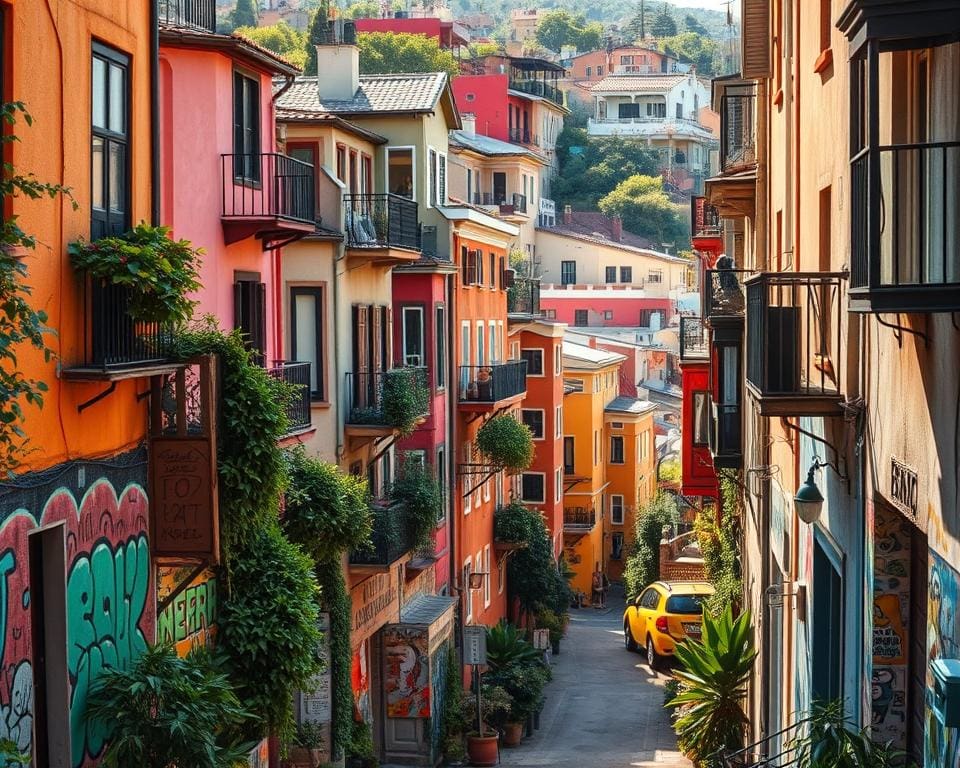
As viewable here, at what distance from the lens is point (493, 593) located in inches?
1786

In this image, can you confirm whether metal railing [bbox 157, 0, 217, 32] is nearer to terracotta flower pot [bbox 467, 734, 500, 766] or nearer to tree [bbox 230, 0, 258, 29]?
terracotta flower pot [bbox 467, 734, 500, 766]

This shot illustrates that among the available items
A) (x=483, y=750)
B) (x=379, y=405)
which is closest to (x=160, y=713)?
(x=379, y=405)

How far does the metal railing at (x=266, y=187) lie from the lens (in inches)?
863

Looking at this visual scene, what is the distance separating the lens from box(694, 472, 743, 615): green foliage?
99.3 ft

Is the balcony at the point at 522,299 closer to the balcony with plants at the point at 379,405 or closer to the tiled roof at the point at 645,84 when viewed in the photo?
the balcony with plants at the point at 379,405

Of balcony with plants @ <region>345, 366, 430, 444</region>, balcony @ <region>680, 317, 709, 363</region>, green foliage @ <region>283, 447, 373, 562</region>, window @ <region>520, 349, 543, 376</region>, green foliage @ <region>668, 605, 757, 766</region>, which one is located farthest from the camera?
window @ <region>520, 349, 543, 376</region>

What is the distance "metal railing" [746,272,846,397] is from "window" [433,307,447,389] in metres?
23.8

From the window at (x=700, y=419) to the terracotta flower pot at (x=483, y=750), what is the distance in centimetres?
771

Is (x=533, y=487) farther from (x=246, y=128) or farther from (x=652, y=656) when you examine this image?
(x=246, y=128)

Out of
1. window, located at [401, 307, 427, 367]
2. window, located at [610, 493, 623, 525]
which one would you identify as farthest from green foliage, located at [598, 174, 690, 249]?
window, located at [401, 307, 427, 367]

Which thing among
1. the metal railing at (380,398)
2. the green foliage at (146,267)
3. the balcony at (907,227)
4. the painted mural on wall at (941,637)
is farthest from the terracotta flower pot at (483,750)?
the balcony at (907,227)

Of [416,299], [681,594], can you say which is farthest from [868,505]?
[681,594]

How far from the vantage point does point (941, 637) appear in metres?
8.42

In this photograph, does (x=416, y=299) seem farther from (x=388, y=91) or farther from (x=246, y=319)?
(x=246, y=319)
